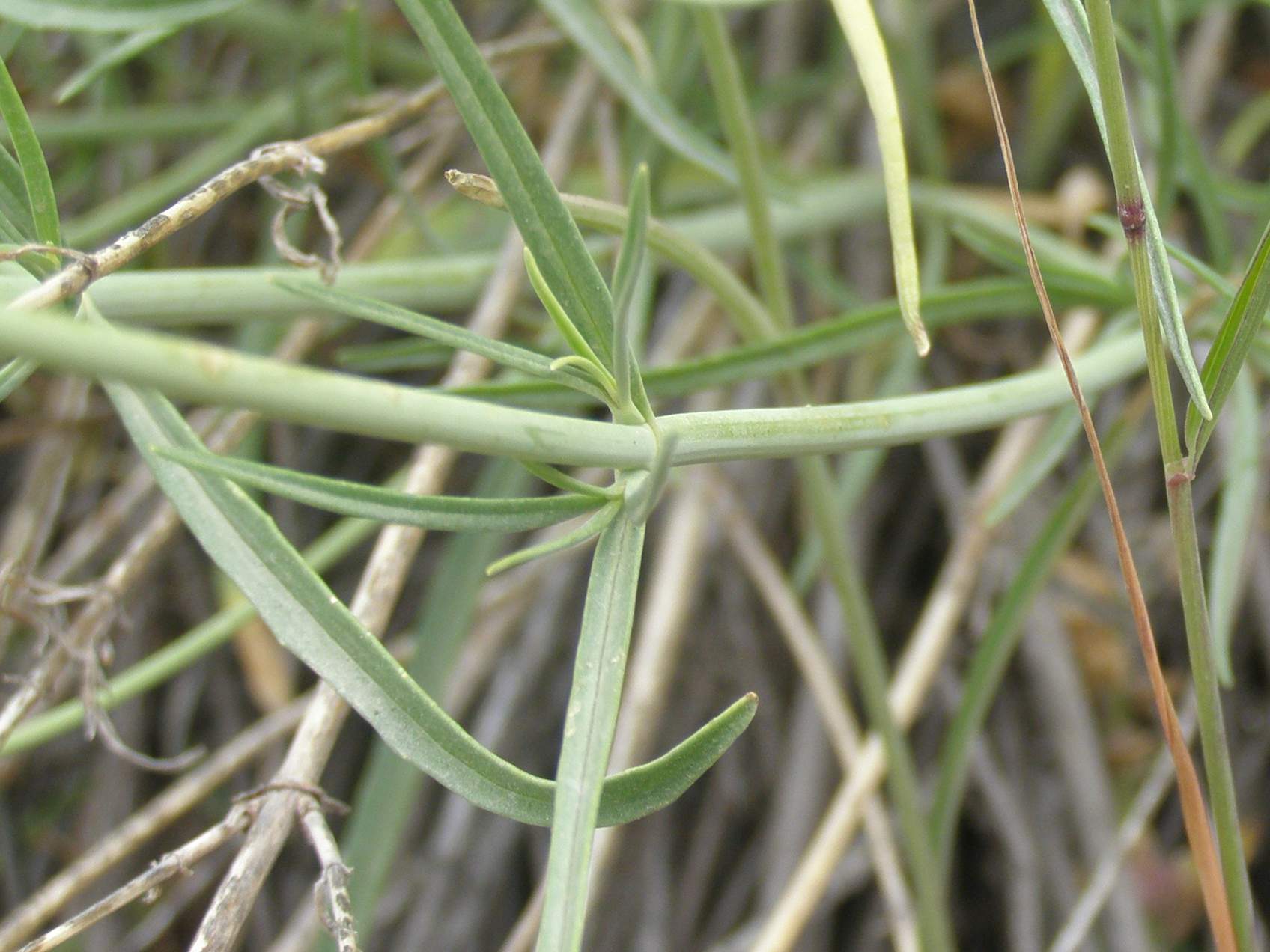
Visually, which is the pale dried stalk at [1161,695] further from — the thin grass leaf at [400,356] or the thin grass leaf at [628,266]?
the thin grass leaf at [400,356]

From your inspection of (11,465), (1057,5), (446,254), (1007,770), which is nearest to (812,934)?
(1007,770)

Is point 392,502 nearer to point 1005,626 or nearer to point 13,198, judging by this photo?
point 13,198

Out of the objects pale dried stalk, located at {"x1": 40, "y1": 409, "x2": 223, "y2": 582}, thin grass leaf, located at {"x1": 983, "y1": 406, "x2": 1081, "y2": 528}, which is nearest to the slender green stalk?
thin grass leaf, located at {"x1": 983, "y1": 406, "x2": 1081, "y2": 528}

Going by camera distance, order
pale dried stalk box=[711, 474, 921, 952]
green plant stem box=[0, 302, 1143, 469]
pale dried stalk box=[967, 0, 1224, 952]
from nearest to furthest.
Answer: green plant stem box=[0, 302, 1143, 469] → pale dried stalk box=[967, 0, 1224, 952] → pale dried stalk box=[711, 474, 921, 952]

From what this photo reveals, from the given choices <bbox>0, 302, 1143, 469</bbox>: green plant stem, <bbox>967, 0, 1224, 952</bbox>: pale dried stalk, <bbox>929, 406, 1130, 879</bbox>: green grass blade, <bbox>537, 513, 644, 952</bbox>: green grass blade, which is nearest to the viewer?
<bbox>0, 302, 1143, 469</bbox>: green plant stem

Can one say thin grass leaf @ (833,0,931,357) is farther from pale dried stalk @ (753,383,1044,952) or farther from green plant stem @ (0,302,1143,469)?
pale dried stalk @ (753,383,1044,952)

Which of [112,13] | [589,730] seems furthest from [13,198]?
[589,730]

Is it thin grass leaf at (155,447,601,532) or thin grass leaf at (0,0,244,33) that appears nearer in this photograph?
thin grass leaf at (155,447,601,532)

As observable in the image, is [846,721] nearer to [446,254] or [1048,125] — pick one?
[446,254]
